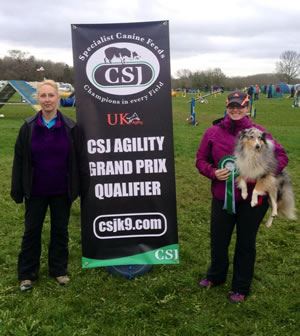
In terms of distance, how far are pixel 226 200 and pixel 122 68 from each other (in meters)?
1.51

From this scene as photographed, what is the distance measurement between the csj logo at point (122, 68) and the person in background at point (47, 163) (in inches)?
16.9

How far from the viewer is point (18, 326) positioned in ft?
11.4

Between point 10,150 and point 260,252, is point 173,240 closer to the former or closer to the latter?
point 260,252

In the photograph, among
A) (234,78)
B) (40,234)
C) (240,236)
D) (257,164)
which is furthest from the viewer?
(234,78)

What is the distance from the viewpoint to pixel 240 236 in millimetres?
3797

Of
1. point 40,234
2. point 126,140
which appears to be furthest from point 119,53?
point 40,234

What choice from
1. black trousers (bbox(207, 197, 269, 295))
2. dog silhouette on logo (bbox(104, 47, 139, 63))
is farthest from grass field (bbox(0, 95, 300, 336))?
dog silhouette on logo (bbox(104, 47, 139, 63))

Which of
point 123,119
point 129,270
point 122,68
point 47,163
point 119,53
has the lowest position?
point 129,270

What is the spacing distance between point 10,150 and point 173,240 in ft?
27.3

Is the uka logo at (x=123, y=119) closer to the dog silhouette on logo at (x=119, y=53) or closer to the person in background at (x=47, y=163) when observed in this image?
the person in background at (x=47, y=163)

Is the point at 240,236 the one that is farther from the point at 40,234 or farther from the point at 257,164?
the point at 40,234

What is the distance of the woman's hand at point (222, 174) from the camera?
360cm

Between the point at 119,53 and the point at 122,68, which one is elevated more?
the point at 119,53

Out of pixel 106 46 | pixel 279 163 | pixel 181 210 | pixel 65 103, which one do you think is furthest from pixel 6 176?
pixel 65 103
